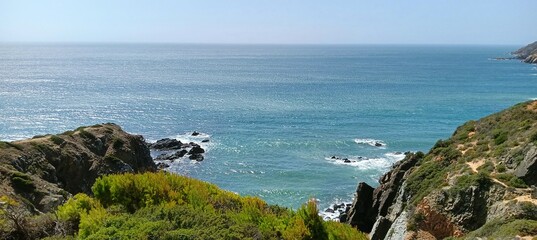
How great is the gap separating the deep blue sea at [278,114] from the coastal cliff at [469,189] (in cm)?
1393

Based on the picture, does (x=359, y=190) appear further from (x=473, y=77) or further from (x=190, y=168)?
(x=473, y=77)

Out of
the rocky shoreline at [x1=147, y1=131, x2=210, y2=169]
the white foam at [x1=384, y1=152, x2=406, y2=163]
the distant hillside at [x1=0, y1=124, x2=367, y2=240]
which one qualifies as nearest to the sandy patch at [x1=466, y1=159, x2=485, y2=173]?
the distant hillside at [x1=0, y1=124, x2=367, y2=240]

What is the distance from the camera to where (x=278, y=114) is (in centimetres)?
9712

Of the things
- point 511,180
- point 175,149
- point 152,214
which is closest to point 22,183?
point 152,214

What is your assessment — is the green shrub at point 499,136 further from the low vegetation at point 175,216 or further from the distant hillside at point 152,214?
the low vegetation at point 175,216

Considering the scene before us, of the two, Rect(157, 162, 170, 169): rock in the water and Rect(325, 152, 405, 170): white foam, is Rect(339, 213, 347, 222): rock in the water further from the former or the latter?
Rect(157, 162, 170, 169): rock in the water

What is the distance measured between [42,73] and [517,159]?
180001mm

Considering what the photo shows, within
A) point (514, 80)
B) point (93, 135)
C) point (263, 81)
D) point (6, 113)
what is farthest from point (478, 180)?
point (514, 80)

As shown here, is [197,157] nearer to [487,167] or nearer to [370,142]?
[370,142]

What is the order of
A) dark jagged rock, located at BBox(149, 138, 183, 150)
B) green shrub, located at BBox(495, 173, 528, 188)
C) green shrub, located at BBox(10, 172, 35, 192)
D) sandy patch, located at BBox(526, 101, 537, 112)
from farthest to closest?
dark jagged rock, located at BBox(149, 138, 183, 150) < sandy patch, located at BBox(526, 101, 537, 112) < green shrub, located at BBox(10, 172, 35, 192) < green shrub, located at BBox(495, 173, 528, 188)

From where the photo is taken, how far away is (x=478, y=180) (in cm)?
2891

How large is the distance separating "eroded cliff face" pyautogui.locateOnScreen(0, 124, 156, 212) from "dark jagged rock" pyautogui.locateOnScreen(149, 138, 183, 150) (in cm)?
1571

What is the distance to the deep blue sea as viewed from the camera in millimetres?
62156

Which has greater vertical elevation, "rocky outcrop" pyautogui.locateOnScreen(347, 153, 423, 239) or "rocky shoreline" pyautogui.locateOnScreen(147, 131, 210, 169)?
"rocky outcrop" pyautogui.locateOnScreen(347, 153, 423, 239)
